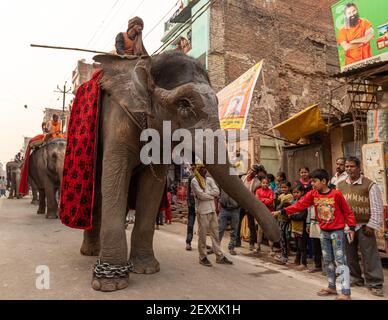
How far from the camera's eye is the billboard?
8000 mm

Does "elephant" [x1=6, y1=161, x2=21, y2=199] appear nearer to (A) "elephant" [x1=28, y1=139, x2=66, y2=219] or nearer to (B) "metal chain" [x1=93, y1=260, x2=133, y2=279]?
(A) "elephant" [x1=28, y1=139, x2=66, y2=219]

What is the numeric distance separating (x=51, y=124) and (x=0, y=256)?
6.01 m

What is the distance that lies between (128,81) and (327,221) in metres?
3.00

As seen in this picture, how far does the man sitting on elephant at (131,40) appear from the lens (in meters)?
4.66

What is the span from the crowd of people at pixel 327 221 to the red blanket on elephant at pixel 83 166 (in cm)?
199

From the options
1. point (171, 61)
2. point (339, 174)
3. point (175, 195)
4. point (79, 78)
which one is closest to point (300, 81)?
point (175, 195)

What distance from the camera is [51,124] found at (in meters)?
10.1

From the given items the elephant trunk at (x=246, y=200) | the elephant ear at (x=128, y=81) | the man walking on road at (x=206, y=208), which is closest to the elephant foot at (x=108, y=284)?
the elephant trunk at (x=246, y=200)

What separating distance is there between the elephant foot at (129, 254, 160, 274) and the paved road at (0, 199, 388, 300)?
4.0 inches

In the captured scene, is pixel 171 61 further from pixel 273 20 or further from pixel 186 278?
pixel 273 20

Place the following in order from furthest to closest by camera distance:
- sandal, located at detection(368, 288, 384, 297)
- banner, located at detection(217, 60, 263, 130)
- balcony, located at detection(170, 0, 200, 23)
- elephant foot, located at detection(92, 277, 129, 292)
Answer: balcony, located at detection(170, 0, 200, 23) → banner, located at detection(217, 60, 263, 130) → sandal, located at detection(368, 288, 384, 297) → elephant foot, located at detection(92, 277, 129, 292)

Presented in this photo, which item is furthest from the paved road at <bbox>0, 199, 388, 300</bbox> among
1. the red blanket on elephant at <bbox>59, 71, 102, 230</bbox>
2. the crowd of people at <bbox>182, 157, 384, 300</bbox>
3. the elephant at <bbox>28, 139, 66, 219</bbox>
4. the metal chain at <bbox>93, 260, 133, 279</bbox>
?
the elephant at <bbox>28, 139, 66, 219</bbox>

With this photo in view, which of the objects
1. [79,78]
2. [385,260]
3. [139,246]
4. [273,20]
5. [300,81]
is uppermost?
[79,78]

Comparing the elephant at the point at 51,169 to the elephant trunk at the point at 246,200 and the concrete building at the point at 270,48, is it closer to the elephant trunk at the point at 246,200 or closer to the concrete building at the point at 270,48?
the elephant trunk at the point at 246,200
